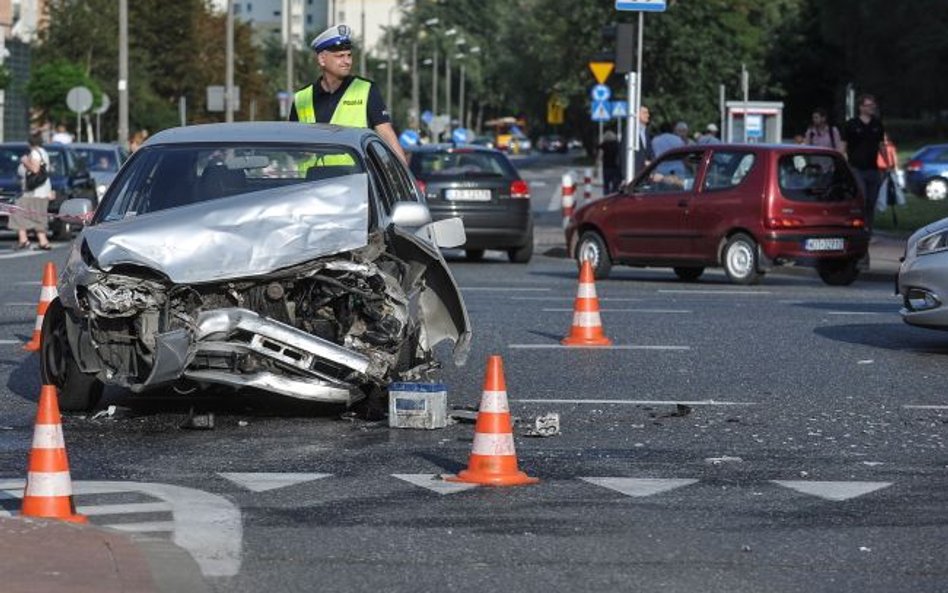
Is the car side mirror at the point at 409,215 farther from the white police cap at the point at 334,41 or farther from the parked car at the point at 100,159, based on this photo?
the parked car at the point at 100,159

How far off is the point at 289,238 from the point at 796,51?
97.0 meters

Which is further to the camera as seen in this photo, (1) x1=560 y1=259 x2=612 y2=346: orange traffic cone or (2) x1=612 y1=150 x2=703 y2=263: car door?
(2) x1=612 y1=150 x2=703 y2=263: car door

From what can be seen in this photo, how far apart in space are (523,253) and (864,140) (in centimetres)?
494

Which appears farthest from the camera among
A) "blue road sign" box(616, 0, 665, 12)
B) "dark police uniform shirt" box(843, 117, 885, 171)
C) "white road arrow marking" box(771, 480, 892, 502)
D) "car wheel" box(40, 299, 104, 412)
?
"blue road sign" box(616, 0, 665, 12)

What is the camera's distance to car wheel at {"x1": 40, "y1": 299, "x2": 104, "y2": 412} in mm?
11523

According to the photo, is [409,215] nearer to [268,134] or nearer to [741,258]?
[268,134]

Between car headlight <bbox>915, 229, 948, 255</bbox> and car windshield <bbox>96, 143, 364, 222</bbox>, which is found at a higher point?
A: car windshield <bbox>96, 143, 364, 222</bbox>

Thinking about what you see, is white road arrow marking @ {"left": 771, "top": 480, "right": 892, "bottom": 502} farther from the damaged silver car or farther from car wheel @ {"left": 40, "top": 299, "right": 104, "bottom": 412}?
car wheel @ {"left": 40, "top": 299, "right": 104, "bottom": 412}

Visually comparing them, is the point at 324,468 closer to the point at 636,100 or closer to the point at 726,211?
the point at 726,211

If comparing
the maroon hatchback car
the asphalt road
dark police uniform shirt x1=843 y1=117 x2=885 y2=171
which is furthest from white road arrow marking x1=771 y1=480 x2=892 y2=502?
dark police uniform shirt x1=843 y1=117 x2=885 y2=171

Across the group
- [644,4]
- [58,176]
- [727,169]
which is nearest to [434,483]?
[727,169]

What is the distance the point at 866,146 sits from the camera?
26344 mm

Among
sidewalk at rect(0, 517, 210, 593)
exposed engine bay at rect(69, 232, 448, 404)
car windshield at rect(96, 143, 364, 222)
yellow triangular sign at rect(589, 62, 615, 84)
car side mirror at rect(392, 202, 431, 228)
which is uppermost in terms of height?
yellow triangular sign at rect(589, 62, 615, 84)

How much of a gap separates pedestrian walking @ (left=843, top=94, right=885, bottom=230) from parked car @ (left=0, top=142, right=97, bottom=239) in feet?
42.4
